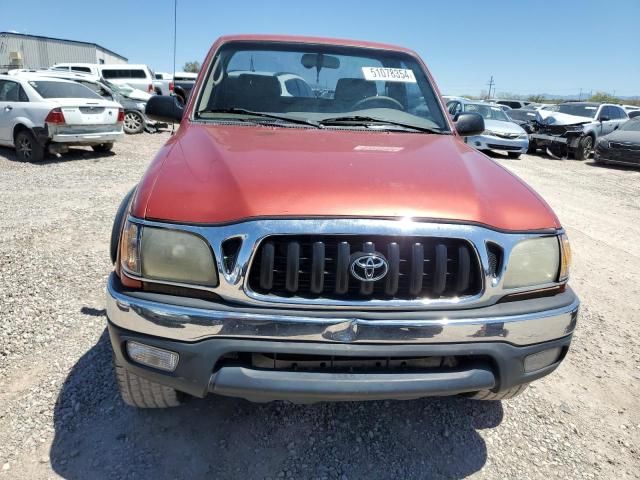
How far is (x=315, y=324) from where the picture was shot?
69.0 inches

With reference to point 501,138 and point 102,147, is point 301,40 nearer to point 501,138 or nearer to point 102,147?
point 102,147

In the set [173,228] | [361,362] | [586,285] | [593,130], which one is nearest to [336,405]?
[361,362]

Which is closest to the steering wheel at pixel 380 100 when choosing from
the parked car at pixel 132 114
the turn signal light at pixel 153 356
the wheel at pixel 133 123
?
the turn signal light at pixel 153 356

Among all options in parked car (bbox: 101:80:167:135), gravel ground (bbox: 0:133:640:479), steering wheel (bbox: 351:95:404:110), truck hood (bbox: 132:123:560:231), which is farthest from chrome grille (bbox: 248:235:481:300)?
parked car (bbox: 101:80:167:135)

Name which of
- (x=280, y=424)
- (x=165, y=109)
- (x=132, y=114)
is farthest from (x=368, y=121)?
(x=132, y=114)

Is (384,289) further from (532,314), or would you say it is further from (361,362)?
(532,314)

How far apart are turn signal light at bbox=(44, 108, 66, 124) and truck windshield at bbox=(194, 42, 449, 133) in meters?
7.22

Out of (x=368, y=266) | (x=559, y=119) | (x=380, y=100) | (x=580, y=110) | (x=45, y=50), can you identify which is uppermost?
(x=380, y=100)

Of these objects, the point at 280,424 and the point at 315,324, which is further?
the point at 280,424

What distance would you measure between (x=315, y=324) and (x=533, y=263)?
0.97 m

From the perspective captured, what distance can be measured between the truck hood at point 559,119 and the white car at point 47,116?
1338 cm

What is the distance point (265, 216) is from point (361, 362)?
683 mm

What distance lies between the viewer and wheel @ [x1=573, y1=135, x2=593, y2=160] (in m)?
15.1

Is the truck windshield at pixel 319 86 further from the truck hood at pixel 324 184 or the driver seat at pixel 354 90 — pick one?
the truck hood at pixel 324 184
